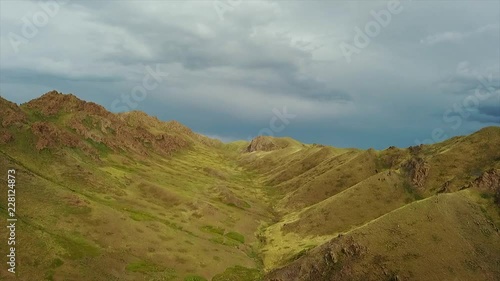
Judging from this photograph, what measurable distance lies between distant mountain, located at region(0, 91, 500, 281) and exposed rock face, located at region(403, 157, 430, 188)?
35cm

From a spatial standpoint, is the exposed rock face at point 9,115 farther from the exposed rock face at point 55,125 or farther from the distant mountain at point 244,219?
the distant mountain at point 244,219

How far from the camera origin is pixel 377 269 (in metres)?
79.3

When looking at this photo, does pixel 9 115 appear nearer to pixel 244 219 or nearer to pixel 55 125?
pixel 55 125

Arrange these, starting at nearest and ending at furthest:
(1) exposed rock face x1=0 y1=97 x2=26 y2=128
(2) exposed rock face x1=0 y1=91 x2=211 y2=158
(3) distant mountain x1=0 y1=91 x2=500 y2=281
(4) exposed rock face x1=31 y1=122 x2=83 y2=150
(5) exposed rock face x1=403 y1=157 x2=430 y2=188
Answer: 1. (3) distant mountain x1=0 y1=91 x2=500 y2=281
2. (5) exposed rock face x1=403 y1=157 x2=430 y2=188
3. (1) exposed rock face x1=0 y1=97 x2=26 y2=128
4. (4) exposed rock face x1=31 y1=122 x2=83 y2=150
5. (2) exposed rock face x1=0 y1=91 x2=211 y2=158

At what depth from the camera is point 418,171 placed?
132375 mm

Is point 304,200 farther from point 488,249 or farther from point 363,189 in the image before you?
point 488,249

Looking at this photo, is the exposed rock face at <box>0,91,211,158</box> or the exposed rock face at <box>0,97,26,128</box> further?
the exposed rock face at <box>0,91,211,158</box>

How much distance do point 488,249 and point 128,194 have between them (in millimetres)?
106432

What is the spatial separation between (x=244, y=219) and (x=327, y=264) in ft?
206

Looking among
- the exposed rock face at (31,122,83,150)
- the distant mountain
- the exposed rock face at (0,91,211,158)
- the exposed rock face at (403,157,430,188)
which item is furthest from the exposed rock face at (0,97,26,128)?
the exposed rock face at (403,157,430,188)

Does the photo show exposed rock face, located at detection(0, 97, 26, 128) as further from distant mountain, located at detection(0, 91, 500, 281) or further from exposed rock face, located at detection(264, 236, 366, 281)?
exposed rock face, located at detection(264, 236, 366, 281)

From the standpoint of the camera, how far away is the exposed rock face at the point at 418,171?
5133 inches

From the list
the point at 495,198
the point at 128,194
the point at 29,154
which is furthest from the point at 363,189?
the point at 29,154

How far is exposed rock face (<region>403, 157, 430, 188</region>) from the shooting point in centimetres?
13038
